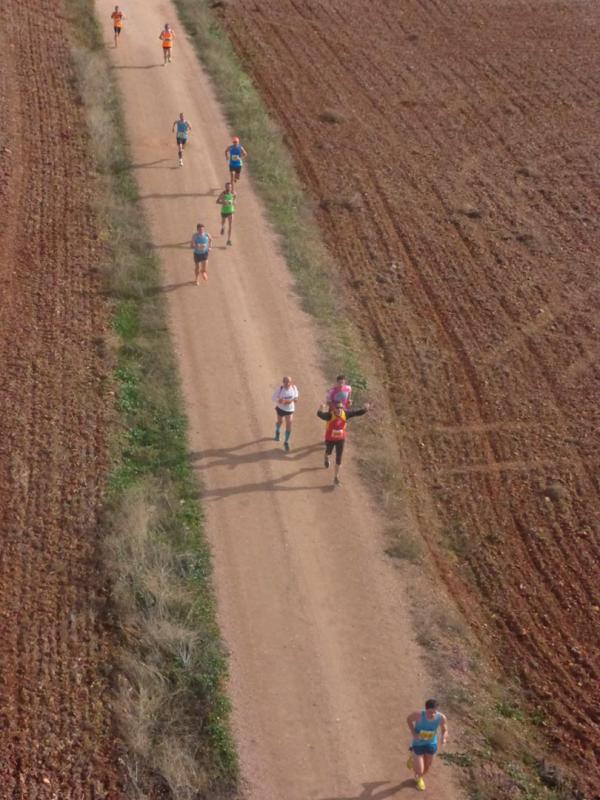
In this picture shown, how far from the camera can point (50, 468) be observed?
636 inches

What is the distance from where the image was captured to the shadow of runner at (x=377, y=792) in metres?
12.0

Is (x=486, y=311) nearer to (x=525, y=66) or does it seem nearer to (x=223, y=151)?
(x=223, y=151)

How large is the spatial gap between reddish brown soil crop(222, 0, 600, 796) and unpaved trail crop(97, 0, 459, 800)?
5.27ft

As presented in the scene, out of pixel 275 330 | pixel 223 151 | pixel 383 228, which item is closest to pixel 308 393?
pixel 275 330

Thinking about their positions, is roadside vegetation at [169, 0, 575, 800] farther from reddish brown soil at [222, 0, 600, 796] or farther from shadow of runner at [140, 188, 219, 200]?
shadow of runner at [140, 188, 219, 200]

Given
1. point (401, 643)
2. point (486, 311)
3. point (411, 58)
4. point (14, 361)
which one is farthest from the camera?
point (411, 58)

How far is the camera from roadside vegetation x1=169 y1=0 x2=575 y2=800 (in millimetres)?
12523

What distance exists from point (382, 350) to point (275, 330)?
2176 mm

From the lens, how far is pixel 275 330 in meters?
20.2

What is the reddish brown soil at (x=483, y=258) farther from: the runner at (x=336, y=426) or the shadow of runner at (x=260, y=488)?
the shadow of runner at (x=260, y=488)

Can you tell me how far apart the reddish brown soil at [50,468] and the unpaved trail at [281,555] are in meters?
1.67

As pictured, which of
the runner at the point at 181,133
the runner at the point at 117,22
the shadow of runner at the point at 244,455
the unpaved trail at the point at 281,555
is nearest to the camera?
the unpaved trail at the point at 281,555

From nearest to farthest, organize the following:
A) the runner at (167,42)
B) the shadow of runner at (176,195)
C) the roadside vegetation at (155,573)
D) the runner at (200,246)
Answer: the roadside vegetation at (155,573)
the runner at (200,246)
the shadow of runner at (176,195)
the runner at (167,42)

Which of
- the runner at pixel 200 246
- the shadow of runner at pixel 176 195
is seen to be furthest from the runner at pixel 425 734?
the shadow of runner at pixel 176 195
